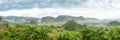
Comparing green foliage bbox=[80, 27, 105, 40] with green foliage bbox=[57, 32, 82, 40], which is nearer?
green foliage bbox=[57, 32, 82, 40]

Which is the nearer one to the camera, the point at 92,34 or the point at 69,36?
the point at 69,36

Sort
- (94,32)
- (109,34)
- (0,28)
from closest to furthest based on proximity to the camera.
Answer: (109,34), (94,32), (0,28)

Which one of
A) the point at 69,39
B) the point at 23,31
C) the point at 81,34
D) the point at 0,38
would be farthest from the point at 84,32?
the point at 0,38

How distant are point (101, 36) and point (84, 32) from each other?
9.11 meters

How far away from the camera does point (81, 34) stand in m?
148

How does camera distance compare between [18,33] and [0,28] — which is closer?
[18,33]

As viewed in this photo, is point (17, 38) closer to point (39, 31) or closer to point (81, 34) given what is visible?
point (39, 31)

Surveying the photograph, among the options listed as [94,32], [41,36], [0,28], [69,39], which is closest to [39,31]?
[41,36]

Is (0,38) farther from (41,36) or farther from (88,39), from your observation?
(88,39)

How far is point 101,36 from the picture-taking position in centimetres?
14138

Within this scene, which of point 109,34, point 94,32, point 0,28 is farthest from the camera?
point 0,28

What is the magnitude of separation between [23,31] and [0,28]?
992 inches

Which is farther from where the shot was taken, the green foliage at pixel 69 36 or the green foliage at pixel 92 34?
the green foliage at pixel 92 34

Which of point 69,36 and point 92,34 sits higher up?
point 69,36
